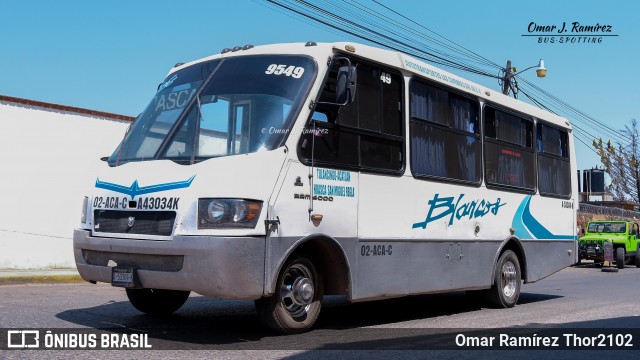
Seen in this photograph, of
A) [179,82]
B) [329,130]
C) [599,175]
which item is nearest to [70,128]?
[179,82]

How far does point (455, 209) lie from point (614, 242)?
810 inches

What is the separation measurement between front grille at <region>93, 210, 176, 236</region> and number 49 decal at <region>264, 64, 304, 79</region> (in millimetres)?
1881

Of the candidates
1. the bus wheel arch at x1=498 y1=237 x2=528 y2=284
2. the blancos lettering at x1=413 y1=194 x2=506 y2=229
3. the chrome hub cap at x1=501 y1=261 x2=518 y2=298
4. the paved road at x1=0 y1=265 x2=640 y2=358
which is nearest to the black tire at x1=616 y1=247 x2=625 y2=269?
the paved road at x1=0 y1=265 x2=640 y2=358

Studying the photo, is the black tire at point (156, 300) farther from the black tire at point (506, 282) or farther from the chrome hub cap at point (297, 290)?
the black tire at point (506, 282)

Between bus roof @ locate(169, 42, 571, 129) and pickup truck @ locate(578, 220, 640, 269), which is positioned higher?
bus roof @ locate(169, 42, 571, 129)

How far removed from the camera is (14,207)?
55.7 ft

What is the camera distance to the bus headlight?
270 inches

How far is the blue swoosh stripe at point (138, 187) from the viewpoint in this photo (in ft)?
23.2

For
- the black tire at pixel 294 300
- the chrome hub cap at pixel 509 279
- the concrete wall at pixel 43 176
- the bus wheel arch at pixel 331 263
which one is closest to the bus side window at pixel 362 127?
the bus wheel arch at pixel 331 263

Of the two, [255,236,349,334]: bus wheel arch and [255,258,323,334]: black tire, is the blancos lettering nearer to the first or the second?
[255,236,349,334]: bus wheel arch

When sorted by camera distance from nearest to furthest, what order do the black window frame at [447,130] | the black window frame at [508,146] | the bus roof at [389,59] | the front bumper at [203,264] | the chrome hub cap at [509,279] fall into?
the front bumper at [203,264]
the bus roof at [389,59]
the black window frame at [447,130]
the black window frame at [508,146]
the chrome hub cap at [509,279]

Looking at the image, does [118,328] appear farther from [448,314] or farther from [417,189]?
[448,314]

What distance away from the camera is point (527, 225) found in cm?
1227

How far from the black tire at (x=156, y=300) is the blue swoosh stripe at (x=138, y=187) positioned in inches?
55.5
